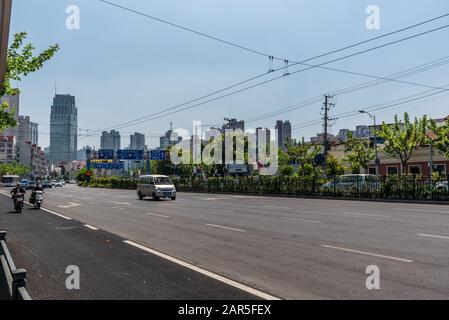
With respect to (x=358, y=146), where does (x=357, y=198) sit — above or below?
below

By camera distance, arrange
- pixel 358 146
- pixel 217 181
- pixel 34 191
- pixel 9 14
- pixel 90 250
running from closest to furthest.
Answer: pixel 9 14 < pixel 90 250 < pixel 34 191 < pixel 217 181 < pixel 358 146

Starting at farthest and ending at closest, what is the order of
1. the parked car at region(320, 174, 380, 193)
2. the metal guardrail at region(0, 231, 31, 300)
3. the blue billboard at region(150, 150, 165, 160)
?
the blue billboard at region(150, 150, 165, 160) → the parked car at region(320, 174, 380, 193) → the metal guardrail at region(0, 231, 31, 300)

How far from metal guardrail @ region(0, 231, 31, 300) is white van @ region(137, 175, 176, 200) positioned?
83.6 ft

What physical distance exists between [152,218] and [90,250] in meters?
7.80

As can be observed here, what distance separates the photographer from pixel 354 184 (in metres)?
33.8

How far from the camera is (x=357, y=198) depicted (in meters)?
32.8

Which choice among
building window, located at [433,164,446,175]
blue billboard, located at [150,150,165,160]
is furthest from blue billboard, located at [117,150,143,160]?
building window, located at [433,164,446,175]

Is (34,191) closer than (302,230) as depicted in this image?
No

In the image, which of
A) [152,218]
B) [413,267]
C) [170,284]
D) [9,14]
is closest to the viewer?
[170,284]

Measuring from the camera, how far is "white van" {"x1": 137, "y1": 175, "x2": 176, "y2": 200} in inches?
1278

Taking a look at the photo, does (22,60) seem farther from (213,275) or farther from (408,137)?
(408,137)

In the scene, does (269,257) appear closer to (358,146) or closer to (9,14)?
(9,14)

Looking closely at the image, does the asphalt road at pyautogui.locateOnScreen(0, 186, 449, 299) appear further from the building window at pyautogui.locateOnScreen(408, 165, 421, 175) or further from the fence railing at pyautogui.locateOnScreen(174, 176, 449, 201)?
the building window at pyautogui.locateOnScreen(408, 165, 421, 175)
